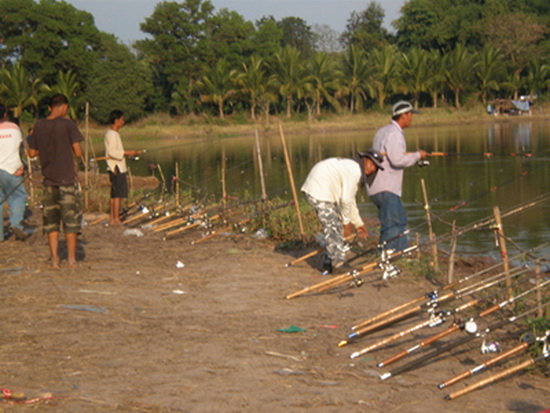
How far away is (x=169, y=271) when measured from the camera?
6.93 metres

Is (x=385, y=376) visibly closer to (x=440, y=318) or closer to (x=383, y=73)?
(x=440, y=318)

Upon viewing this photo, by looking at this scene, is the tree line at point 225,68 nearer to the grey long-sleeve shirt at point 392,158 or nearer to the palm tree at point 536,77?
the palm tree at point 536,77

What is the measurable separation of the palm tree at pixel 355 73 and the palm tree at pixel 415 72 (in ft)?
7.73

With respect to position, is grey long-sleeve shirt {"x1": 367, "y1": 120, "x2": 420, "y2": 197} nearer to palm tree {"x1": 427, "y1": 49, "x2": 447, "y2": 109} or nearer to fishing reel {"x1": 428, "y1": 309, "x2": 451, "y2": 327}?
fishing reel {"x1": 428, "y1": 309, "x2": 451, "y2": 327}

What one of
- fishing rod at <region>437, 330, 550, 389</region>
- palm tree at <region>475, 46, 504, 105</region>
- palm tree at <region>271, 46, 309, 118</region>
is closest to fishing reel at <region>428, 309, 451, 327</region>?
fishing rod at <region>437, 330, 550, 389</region>

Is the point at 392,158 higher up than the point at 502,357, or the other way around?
the point at 392,158

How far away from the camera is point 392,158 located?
261 inches

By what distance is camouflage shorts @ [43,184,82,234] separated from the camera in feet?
21.5

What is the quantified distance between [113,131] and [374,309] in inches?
200

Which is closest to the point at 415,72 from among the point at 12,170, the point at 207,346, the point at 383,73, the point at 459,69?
the point at 383,73

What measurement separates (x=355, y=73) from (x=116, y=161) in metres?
34.8

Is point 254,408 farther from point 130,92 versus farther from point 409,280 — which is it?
point 130,92

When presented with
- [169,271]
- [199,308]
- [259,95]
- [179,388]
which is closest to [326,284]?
[199,308]

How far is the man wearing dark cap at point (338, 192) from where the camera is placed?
20.7 feet
